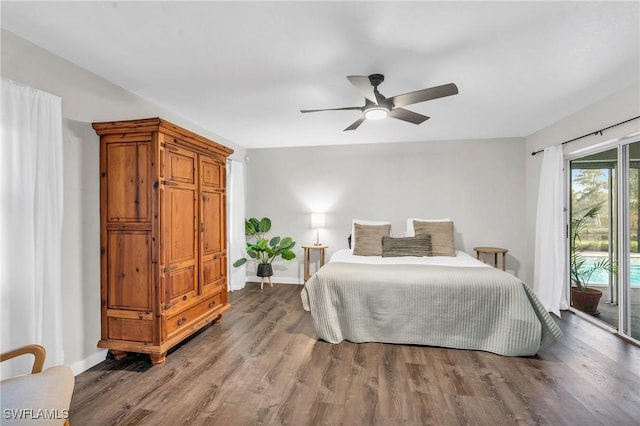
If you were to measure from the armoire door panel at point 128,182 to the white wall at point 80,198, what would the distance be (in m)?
0.13

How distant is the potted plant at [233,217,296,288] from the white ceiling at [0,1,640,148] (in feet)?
7.73

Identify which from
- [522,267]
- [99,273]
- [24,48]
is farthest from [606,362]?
[24,48]

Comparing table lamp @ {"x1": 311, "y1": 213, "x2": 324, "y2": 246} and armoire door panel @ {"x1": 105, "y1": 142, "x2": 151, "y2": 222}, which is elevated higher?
armoire door panel @ {"x1": 105, "y1": 142, "x2": 151, "y2": 222}

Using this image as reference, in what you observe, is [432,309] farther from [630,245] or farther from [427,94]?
[630,245]

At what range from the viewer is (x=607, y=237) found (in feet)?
11.1

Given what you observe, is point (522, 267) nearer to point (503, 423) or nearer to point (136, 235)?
point (503, 423)

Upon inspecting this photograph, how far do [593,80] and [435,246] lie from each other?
7.87 feet

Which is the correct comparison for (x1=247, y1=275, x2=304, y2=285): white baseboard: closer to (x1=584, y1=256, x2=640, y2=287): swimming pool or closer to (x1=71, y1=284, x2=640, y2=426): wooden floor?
(x1=71, y1=284, x2=640, y2=426): wooden floor

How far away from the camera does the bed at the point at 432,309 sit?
106 inches

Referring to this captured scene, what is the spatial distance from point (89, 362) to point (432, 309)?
3.00 meters

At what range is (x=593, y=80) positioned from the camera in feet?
8.94

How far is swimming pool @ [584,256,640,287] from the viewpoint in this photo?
9.86ft

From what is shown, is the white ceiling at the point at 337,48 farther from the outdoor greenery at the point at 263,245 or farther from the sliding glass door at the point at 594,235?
the outdoor greenery at the point at 263,245

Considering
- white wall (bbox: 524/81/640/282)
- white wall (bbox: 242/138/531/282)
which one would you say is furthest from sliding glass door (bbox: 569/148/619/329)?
white wall (bbox: 242/138/531/282)
